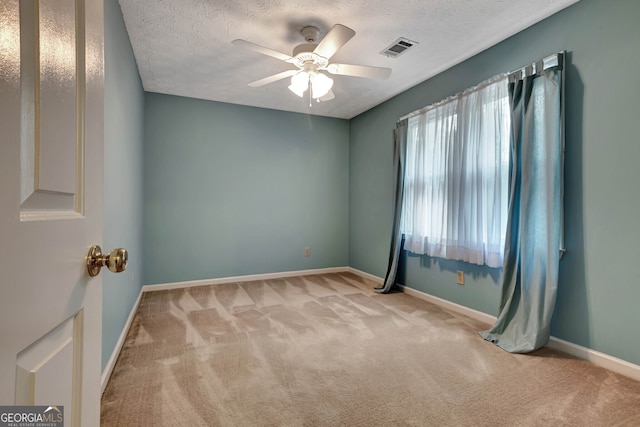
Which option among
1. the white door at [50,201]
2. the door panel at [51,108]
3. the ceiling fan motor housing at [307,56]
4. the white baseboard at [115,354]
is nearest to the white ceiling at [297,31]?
the ceiling fan motor housing at [307,56]

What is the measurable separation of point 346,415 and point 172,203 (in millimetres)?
3340

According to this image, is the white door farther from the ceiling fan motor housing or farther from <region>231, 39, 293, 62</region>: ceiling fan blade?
the ceiling fan motor housing

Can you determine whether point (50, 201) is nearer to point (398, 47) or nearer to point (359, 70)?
point (359, 70)

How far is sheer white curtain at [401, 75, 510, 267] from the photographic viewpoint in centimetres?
261

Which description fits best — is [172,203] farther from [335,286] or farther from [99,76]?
[99,76]

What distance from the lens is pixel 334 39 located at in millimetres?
2037

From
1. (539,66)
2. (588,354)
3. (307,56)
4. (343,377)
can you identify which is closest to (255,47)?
(307,56)

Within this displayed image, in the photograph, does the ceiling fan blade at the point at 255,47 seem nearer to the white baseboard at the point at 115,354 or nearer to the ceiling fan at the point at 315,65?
the ceiling fan at the point at 315,65

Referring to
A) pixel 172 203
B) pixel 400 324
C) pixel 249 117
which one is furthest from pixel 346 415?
pixel 249 117

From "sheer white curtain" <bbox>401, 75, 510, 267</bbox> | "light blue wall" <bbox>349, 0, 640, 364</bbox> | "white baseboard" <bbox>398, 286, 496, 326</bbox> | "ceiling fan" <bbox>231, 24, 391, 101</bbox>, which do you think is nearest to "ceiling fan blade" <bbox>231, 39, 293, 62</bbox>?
"ceiling fan" <bbox>231, 24, 391, 101</bbox>

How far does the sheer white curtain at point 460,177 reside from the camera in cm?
261

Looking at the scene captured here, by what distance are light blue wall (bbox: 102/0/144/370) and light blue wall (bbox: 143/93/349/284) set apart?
0.91m

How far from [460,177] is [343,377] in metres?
2.12

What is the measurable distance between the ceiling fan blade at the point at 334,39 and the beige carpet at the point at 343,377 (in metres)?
2.17
